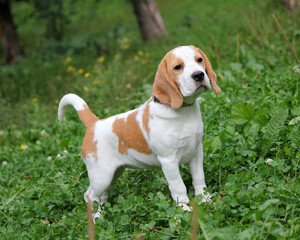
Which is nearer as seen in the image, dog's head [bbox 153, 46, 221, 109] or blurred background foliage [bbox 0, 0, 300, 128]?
dog's head [bbox 153, 46, 221, 109]

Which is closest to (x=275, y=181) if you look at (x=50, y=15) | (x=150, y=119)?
(x=150, y=119)

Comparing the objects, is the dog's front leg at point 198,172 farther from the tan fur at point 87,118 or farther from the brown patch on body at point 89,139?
the tan fur at point 87,118

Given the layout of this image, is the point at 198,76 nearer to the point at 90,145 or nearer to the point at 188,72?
the point at 188,72

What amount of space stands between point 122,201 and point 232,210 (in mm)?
934

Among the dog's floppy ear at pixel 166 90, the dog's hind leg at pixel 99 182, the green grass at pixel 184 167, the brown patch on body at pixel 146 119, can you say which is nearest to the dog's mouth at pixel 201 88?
the dog's floppy ear at pixel 166 90

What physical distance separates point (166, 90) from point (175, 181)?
0.69 meters

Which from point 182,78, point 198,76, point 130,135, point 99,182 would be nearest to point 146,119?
point 130,135

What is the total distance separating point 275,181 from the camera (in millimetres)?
3049

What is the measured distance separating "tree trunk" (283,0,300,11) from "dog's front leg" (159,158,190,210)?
603cm

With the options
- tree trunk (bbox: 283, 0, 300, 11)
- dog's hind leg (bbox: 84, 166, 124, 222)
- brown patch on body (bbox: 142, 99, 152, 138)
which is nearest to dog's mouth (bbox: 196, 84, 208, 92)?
brown patch on body (bbox: 142, 99, 152, 138)

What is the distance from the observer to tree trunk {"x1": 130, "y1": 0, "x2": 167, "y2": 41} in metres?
9.89

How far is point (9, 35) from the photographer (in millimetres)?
12812

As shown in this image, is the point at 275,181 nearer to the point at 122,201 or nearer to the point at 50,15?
the point at 122,201

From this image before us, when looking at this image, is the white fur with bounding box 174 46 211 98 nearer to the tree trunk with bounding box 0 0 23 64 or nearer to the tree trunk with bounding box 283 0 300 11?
the tree trunk with bounding box 283 0 300 11
